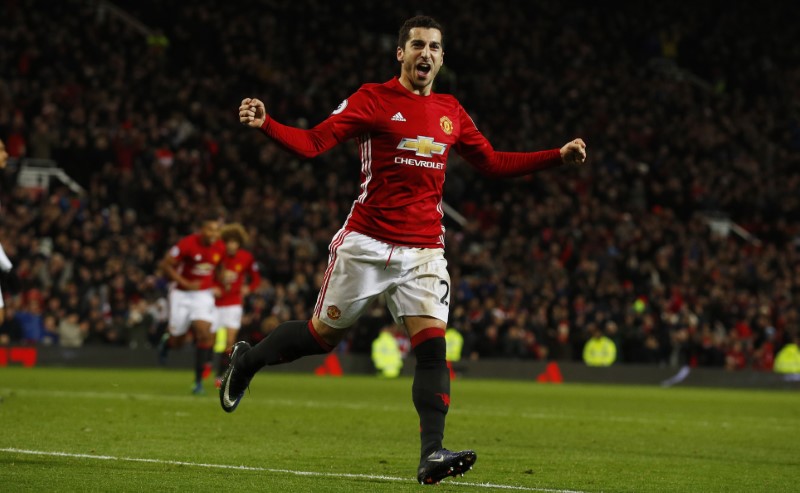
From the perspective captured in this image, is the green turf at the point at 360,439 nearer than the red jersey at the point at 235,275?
Yes

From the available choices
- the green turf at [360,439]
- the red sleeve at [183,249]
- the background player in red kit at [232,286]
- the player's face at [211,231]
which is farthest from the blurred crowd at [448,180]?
the player's face at [211,231]

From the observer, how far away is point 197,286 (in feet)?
54.0

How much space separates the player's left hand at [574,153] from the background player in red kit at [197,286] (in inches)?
358

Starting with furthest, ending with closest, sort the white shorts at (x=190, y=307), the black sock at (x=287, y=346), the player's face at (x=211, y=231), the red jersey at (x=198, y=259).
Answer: the white shorts at (x=190, y=307) < the red jersey at (x=198, y=259) < the player's face at (x=211, y=231) < the black sock at (x=287, y=346)

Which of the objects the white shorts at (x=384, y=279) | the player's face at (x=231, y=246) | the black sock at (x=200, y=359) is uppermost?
the player's face at (x=231, y=246)

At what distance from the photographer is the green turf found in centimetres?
751

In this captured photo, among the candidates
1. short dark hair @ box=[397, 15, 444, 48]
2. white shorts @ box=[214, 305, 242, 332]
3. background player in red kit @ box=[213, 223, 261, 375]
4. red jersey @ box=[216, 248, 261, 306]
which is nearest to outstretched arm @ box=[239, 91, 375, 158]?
short dark hair @ box=[397, 15, 444, 48]

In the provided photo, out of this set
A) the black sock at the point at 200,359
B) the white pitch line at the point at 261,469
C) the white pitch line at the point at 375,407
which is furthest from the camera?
the black sock at the point at 200,359

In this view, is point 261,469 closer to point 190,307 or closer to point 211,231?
point 211,231

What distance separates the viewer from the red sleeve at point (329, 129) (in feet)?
22.5

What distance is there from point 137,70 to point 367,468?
21.8m

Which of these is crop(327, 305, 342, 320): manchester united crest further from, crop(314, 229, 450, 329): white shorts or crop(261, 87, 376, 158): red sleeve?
crop(261, 87, 376, 158): red sleeve

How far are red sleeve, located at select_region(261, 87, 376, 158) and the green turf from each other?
1.84 m

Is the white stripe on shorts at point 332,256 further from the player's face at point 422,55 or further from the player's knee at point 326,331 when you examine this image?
the player's face at point 422,55
